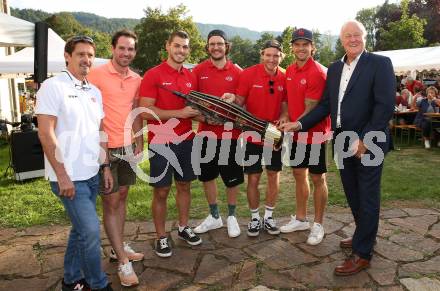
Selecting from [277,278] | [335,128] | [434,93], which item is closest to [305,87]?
[335,128]

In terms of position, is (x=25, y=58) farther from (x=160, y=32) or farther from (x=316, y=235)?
(x=160, y=32)

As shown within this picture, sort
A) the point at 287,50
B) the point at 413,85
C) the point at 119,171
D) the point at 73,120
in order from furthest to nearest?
the point at 287,50 < the point at 413,85 < the point at 119,171 < the point at 73,120

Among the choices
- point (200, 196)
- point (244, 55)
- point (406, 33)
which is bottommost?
point (200, 196)

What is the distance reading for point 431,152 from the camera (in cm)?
1011

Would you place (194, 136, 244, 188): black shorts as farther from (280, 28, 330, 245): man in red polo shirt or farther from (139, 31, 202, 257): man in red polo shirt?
(280, 28, 330, 245): man in red polo shirt

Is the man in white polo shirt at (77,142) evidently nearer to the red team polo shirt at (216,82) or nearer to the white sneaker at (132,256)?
the white sneaker at (132,256)

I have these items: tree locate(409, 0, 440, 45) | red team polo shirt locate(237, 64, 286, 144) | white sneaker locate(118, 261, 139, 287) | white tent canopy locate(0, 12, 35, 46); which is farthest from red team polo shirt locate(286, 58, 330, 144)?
tree locate(409, 0, 440, 45)

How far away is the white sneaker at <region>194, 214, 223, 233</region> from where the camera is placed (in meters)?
5.03

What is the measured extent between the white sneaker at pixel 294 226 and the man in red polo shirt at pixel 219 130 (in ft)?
1.92

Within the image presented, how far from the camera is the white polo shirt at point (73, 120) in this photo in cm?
297

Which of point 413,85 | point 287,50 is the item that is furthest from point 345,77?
point 287,50

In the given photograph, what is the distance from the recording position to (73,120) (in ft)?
10.1

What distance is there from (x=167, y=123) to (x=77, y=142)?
1.23 meters

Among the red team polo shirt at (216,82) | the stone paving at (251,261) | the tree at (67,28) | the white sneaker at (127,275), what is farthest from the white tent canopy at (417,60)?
the tree at (67,28)
